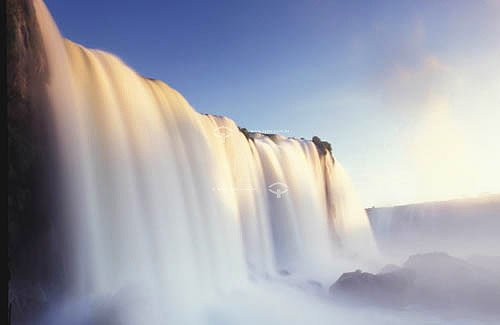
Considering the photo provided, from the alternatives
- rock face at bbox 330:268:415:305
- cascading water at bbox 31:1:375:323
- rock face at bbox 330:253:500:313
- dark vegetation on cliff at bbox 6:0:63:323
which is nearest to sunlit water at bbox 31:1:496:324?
cascading water at bbox 31:1:375:323

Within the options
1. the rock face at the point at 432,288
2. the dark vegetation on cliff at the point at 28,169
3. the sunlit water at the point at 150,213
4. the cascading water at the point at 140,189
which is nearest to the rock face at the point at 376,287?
the rock face at the point at 432,288

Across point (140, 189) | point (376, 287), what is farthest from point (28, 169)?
point (376, 287)

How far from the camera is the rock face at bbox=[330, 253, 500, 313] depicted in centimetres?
704

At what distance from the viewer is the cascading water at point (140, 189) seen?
15.1ft

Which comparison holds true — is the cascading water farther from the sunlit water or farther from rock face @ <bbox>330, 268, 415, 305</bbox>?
rock face @ <bbox>330, 268, 415, 305</bbox>

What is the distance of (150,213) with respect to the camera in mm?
5500

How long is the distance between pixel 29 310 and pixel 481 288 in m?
8.81

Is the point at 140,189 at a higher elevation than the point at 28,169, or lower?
lower

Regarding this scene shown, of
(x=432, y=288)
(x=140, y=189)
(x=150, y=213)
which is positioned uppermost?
(x=140, y=189)

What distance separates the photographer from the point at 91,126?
16.5ft

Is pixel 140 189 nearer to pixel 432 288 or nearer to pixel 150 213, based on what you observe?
pixel 150 213

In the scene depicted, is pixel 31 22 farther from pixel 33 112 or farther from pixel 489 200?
pixel 489 200

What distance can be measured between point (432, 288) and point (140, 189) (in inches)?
287

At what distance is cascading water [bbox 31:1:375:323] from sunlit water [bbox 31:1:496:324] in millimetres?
18
